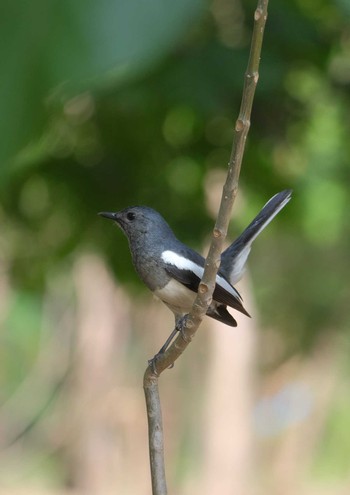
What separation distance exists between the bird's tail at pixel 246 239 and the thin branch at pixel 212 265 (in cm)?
63

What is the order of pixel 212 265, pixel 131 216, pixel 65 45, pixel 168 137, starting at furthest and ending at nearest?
pixel 168 137 → pixel 131 216 → pixel 212 265 → pixel 65 45

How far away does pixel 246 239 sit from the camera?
7.62ft

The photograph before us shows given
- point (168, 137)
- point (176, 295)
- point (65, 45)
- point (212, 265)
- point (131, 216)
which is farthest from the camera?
point (168, 137)

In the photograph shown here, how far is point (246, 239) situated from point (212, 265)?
0.87 metres

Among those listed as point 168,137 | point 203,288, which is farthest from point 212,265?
point 168,137

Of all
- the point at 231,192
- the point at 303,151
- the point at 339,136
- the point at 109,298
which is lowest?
the point at 231,192

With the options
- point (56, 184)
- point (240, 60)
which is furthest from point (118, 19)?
point (56, 184)

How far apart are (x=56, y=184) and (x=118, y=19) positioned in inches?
76.9

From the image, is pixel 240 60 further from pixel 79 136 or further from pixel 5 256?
pixel 5 256

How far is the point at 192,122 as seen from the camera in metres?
3.27

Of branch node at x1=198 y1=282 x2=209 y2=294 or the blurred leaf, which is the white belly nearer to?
branch node at x1=198 y1=282 x2=209 y2=294

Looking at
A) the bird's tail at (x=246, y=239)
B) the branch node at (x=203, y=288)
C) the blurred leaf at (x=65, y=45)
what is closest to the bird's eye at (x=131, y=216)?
the bird's tail at (x=246, y=239)

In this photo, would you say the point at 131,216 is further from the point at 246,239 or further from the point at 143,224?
the point at 246,239

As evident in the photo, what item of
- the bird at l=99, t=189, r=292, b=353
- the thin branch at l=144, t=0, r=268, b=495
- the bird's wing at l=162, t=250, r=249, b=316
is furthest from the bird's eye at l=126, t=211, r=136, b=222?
the thin branch at l=144, t=0, r=268, b=495
